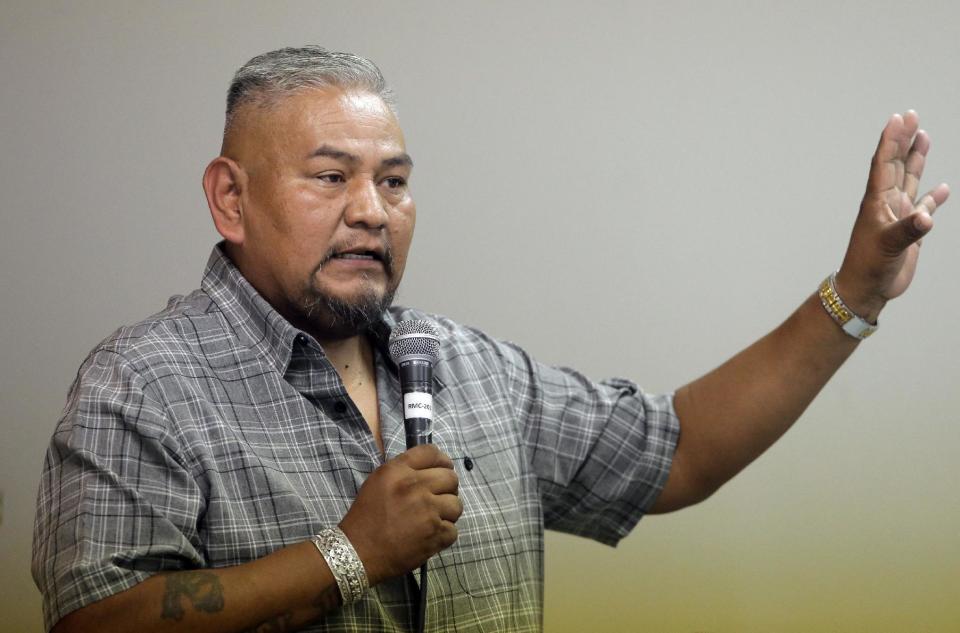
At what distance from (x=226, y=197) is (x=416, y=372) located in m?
0.55

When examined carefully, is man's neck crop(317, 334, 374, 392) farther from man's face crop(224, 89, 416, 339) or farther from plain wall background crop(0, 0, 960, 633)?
plain wall background crop(0, 0, 960, 633)

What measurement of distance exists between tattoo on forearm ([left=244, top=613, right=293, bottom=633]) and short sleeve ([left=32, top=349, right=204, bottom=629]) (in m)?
0.13

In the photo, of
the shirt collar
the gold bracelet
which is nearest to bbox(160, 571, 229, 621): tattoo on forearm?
the shirt collar

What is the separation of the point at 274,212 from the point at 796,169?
1765 millimetres

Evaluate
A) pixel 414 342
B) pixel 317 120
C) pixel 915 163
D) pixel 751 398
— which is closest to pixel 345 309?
pixel 414 342

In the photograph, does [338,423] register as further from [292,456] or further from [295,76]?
[295,76]

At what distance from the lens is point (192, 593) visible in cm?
142

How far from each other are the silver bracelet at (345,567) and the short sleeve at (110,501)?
185 millimetres

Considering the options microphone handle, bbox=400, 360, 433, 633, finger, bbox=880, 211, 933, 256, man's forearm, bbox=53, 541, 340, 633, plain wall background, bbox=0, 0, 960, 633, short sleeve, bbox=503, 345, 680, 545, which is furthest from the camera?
plain wall background, bbox=0, 0, 960, 633

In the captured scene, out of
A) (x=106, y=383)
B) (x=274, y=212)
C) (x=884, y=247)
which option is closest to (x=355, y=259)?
(x=274, y=212)

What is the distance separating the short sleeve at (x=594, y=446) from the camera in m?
2.08

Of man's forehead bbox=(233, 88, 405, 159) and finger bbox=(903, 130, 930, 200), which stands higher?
man's forehead bbox=(233, 88, 405, 159)

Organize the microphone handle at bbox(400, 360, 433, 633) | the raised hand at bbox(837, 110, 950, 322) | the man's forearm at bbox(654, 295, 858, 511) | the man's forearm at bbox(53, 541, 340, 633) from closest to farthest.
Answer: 1. the man's forearm at bbox(53, 541, 340, 633)
2. the microphone handle at bbox(400, 360, 433, 633)
3. the raised hand at bbox(837, 110, 950, 322)
4. the man's forearm at bbox(654, 295, 858, 511)

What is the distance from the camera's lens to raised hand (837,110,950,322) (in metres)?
1.83
